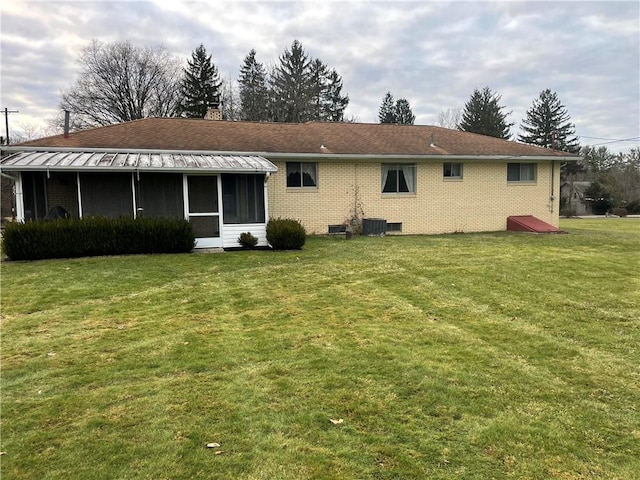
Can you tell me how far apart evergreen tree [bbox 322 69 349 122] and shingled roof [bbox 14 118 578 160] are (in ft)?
90.5

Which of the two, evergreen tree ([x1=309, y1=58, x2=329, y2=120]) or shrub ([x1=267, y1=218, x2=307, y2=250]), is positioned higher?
evergreen tree ([x1=309, y1=58, x2=329, y2=120])

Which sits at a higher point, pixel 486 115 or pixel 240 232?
pixel 486 115

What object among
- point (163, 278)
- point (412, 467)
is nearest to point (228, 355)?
point (412, 467)

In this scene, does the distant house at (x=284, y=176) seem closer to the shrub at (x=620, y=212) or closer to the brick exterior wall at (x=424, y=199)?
the brick exterior wall at (x=424, y=199)

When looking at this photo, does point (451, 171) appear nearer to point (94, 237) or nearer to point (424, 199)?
point (424, 199)

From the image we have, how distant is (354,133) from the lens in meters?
19.1

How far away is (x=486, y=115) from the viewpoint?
52.7 metres

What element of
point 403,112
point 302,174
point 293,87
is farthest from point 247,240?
point 403,112

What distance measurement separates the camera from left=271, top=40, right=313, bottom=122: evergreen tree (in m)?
42.2

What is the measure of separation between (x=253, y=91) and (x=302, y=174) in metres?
30.7

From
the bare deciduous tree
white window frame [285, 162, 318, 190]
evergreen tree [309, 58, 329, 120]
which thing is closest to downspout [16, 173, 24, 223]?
white window frame [285, 162, 318, 190]

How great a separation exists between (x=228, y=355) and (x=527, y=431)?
9.61 ft

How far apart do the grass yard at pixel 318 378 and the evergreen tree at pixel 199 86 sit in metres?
36.2

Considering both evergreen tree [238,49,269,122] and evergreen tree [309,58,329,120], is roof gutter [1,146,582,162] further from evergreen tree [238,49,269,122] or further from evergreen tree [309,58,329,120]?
evergreen tree [309,58,329,120]
